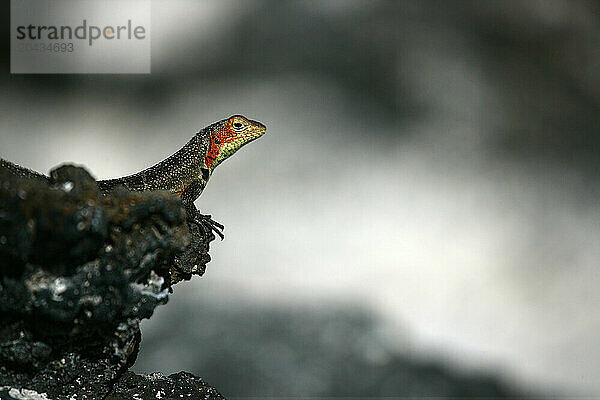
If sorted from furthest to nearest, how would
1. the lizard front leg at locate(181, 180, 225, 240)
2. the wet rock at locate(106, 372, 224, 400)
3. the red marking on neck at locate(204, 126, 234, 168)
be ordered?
1. the red marking on neck at locate(204, 126, 234, 168)
2. the lizard front leg at locate(181, 180, 225, 240)
3. the wet rock at locate(106, 372, 224, 400)

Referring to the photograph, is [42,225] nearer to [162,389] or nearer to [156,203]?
[156,203]

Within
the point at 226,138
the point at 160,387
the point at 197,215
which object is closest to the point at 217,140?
the point at 226,138

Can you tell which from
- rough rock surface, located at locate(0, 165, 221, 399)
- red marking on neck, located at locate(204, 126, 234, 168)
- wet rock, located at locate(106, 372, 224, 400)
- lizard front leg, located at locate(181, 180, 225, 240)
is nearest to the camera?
rough rock surface, located at locate(0, 165, 221, 399)

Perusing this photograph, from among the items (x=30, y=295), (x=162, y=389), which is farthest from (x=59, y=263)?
(x=162, y=389)

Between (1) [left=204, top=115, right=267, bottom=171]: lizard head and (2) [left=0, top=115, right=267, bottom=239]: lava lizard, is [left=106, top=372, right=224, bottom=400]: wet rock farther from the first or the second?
(1) [left=204, top=115, right=267, bottom=171]: lizard head

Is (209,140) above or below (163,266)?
above

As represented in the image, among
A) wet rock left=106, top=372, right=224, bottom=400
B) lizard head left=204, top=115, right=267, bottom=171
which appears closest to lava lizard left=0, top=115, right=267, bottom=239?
lizard head left=204, top=115, right=267, bottom=171

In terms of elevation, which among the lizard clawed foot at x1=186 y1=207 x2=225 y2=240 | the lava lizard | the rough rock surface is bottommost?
the rough rock surface

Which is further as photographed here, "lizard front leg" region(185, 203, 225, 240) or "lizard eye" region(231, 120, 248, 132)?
"lizard eye" region(231, 120, 248, 132)
